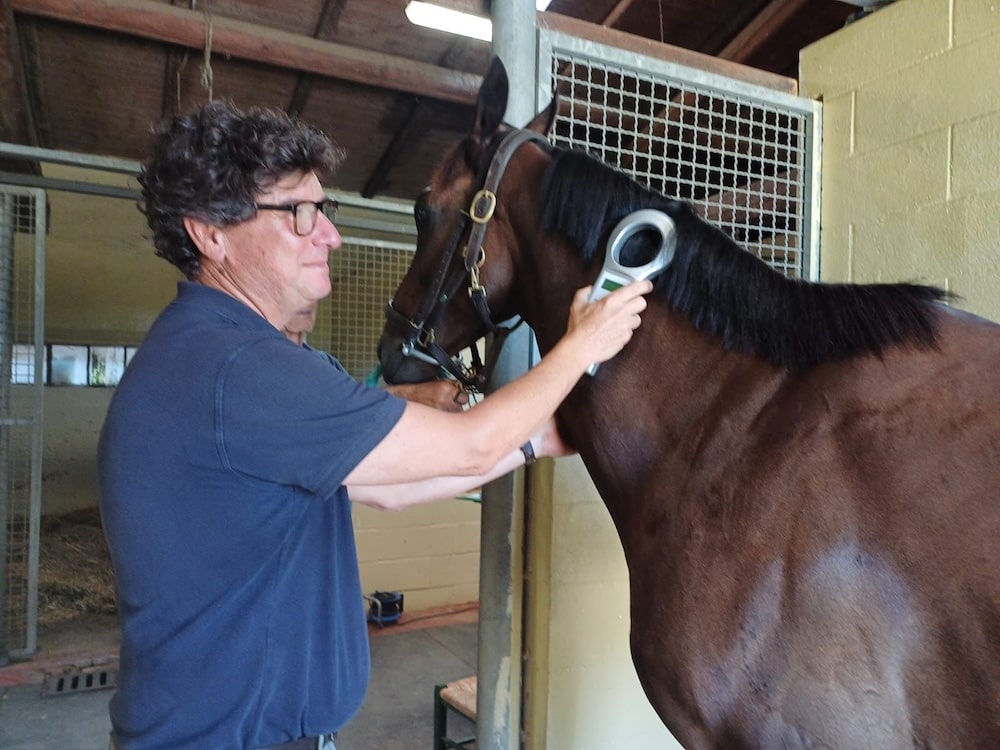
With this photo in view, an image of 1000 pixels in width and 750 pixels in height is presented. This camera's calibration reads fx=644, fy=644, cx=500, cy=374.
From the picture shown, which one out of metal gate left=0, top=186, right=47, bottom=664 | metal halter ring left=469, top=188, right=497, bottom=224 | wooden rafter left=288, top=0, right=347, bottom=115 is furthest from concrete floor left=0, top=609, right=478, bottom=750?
wooden rafter left=288, top=0, right=347, bottom=115

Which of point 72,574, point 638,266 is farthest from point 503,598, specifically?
point 72,574

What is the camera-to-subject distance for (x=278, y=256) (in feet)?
3.34

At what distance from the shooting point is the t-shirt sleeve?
2.79 ft

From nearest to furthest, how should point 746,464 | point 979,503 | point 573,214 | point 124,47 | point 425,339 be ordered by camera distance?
point 979,503 < point 746,464 < point 573,214 < point 425,339 < point 124,47

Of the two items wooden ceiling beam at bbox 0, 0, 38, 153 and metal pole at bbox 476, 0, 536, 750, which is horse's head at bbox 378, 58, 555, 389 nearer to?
metal pole at bbox 476, 0, 536, 750

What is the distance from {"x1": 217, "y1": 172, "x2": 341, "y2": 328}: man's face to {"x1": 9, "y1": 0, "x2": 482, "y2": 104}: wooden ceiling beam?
2.43m

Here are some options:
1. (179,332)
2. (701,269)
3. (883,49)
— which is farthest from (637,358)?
(883,49)

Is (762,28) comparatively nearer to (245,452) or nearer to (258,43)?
(258,43)

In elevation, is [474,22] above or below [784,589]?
above

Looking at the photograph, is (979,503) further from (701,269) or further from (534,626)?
(534,626)

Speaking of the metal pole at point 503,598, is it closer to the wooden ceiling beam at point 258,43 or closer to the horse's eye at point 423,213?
the horse's eye at point 423,213

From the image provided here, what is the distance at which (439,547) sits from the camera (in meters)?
4.91

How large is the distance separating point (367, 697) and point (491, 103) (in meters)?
3.22

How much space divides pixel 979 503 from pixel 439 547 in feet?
14.4
